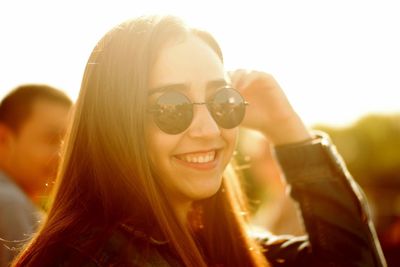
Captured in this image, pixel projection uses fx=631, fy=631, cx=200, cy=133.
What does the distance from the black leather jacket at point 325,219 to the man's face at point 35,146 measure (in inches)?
83.7

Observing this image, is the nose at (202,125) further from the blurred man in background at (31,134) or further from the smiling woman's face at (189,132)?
the blurred man in background at (31,134)

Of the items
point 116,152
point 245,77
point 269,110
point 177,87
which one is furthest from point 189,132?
point 269,110

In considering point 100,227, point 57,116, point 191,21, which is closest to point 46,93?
point 57,116

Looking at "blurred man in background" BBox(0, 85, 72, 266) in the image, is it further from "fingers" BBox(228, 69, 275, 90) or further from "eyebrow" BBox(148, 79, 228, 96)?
"eyebrow" BBox(148, 79, 228, 96)

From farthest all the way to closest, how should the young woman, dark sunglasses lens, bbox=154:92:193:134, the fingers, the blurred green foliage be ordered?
the blurred green foliage
the fingers
dark sunglasses lens, bbox=154:92:193:134
the young woman

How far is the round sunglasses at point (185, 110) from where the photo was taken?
8.76 feet

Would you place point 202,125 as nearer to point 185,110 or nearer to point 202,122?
point 202,122

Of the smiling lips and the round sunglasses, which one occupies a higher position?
the round sunglasses

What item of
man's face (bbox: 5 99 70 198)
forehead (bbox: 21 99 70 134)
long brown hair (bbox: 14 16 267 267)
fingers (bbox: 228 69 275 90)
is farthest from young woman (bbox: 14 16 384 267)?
forehead (bbox: 21 99 70 134)

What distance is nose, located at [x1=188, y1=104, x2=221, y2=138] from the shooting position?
277 centimetres

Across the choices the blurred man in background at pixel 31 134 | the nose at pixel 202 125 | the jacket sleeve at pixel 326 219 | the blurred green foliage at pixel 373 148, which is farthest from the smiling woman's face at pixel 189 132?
the blurred green foliage at pixel 373 148

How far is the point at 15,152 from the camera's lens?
4.90m

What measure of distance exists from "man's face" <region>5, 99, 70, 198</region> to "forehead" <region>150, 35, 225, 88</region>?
2289mm

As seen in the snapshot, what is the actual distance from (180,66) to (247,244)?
3.41 feet
